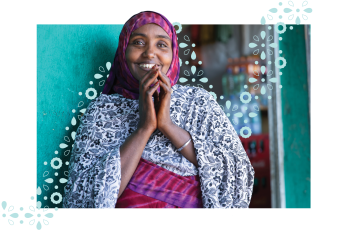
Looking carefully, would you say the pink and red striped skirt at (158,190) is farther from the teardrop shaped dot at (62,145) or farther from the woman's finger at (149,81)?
the teardrop shaped dot at (62,145)

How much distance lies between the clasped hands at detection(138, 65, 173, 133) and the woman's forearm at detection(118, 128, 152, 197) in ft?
0.15

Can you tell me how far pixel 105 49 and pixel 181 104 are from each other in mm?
713

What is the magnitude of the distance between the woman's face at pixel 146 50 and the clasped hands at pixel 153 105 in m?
0.13

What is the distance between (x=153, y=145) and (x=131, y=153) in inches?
5.8

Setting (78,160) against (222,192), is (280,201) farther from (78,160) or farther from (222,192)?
(78,160)

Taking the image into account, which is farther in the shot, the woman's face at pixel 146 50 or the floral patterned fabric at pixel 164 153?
the woman's face at pixel 146 50

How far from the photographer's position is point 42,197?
1885mm

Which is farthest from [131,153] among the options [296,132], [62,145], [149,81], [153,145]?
[296,132]

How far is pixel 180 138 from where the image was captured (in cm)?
154

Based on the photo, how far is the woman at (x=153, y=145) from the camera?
1.48m
